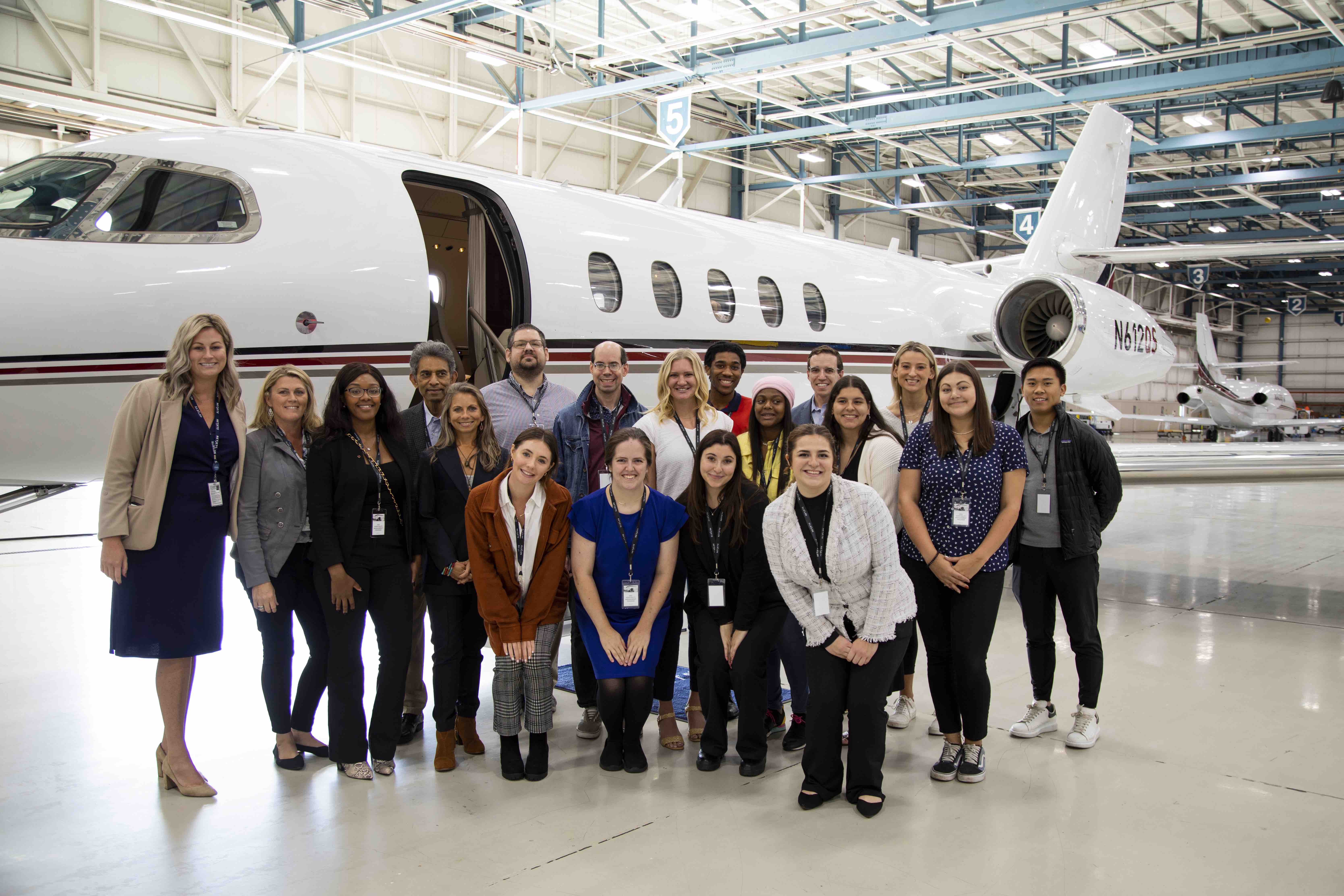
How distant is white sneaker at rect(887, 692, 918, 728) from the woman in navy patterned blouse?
54 centimetres

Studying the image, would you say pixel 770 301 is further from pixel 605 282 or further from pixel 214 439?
pixel 214 439

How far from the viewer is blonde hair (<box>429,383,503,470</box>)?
459 centimetres

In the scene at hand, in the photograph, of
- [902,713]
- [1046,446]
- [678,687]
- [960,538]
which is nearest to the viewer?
[960,538]

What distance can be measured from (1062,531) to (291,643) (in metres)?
3.51

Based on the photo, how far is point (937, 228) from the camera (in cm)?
4091

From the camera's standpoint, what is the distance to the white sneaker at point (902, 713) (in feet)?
16.5

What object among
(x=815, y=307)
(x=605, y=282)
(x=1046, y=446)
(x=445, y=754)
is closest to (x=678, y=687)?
(x=445, y=754)

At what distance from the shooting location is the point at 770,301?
945cm

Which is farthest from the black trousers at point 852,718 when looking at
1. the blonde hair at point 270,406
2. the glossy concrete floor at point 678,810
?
the blonde hair at point 270,406

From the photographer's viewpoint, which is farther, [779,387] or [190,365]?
[779,387]

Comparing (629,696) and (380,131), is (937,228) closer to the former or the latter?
(380,131)

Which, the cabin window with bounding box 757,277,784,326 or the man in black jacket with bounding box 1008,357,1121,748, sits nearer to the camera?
the man in black jacket with bounding box 1008,357,1121,748

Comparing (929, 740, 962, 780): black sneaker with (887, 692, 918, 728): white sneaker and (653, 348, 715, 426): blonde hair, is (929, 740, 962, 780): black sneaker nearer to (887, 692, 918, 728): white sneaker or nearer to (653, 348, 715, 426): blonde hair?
(887, 692, 918, 728): white sneaker

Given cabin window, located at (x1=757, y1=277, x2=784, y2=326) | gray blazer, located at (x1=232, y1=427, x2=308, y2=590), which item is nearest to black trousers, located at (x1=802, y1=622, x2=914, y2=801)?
gray blazer, located at (x1=232, y1=427, x2=308, y2=590)
